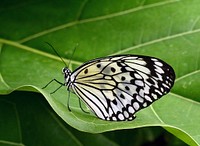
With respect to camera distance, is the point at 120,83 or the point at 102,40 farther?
the point at 102,40

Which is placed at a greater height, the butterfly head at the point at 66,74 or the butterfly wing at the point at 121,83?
the butterfly head at the point at 66,74

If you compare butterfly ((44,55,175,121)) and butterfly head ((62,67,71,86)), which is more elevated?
butterfly head ((62,67,71,86))

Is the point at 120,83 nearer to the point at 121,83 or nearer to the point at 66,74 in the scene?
the point at 121,83

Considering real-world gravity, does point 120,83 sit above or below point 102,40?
below

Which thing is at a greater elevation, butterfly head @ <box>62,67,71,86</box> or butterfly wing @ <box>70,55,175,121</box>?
butterfly head @ <box>62,67,71,86</box>

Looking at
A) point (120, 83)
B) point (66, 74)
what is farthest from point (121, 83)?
point (66, 74)
